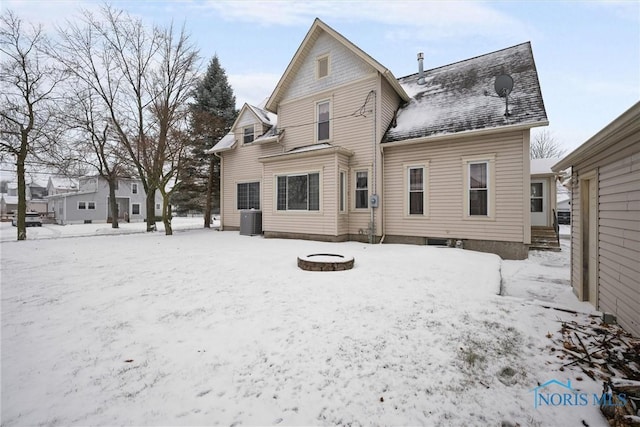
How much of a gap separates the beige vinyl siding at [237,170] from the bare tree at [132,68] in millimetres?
3677

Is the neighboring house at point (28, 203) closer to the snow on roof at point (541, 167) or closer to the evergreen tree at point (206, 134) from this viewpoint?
the evergreen tree at point (206, 134)

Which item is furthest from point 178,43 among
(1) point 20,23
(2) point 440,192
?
(2) point 440,192

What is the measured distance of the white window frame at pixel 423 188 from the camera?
32.9ft

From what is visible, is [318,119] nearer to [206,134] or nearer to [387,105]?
[387,105]

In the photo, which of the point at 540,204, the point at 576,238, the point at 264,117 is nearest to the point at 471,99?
the point at 540,204

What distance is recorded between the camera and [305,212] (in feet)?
37.5

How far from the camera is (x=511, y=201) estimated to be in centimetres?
865

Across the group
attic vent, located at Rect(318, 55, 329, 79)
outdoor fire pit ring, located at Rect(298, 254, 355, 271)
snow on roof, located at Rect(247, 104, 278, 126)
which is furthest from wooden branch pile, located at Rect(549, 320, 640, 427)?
snow on roof, located at Rect(247, 104, 278, 126)

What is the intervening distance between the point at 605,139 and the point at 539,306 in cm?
250

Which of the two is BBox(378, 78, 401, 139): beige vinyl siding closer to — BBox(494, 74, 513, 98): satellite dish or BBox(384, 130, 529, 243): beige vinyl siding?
BBox(384, 130, 529, 243): beige vinyl siding

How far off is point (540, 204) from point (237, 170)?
1588 cm

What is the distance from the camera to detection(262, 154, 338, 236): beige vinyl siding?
1076 centimetres

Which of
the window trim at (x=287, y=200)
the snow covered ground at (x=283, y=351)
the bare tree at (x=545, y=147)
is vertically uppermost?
the bare tree at (x=545, y=147)

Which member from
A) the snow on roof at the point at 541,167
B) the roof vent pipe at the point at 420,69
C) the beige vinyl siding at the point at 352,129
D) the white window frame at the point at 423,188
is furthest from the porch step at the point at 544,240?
the roof vent pipe at the point at 420,69
